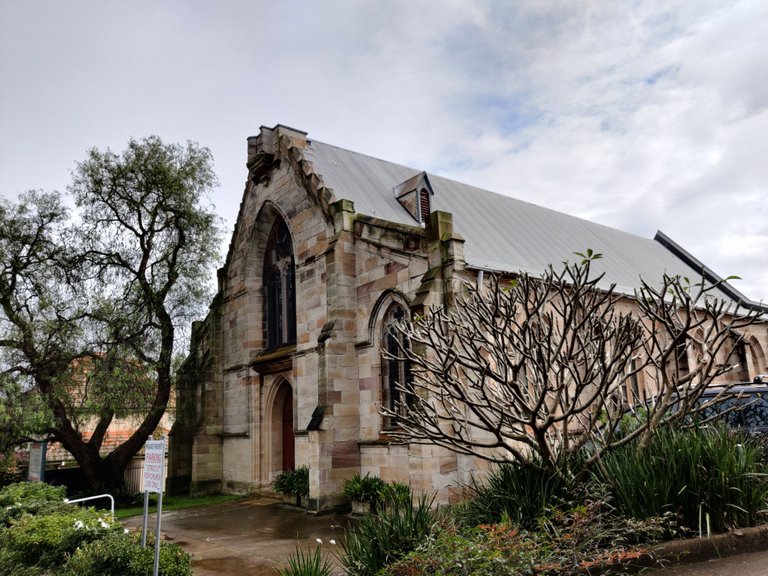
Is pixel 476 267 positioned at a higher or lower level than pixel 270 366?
higher

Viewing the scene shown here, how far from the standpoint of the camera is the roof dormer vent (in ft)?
63.0

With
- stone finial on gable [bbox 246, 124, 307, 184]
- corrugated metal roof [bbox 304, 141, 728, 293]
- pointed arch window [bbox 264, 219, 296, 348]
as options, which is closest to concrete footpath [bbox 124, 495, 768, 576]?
pointed arch window [bbox 264, 219, 296, 348]

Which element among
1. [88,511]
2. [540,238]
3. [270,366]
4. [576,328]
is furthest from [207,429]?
[576,328]

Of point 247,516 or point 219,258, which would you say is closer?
point 247,516

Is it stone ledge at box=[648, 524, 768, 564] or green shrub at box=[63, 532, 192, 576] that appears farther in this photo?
green shrub at box=[63, 532, 192, 576]

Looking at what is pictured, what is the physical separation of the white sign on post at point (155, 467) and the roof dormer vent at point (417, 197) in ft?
41.1

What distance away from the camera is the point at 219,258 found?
70.8ft

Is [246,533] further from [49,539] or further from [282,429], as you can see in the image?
[282,429]

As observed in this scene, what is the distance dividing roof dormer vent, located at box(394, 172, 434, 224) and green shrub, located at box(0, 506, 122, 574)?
12445mm

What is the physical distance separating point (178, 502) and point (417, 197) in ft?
39.7

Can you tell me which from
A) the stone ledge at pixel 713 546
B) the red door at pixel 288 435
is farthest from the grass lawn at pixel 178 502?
the stone ledge at pixel 713 546

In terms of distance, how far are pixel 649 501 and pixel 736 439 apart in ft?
6.32

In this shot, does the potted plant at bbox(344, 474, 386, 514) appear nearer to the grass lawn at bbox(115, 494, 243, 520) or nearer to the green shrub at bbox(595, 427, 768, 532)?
the grass lawn at bbox(115, 494, 243, 520)

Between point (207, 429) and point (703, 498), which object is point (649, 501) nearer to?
A: point (703, 498)
